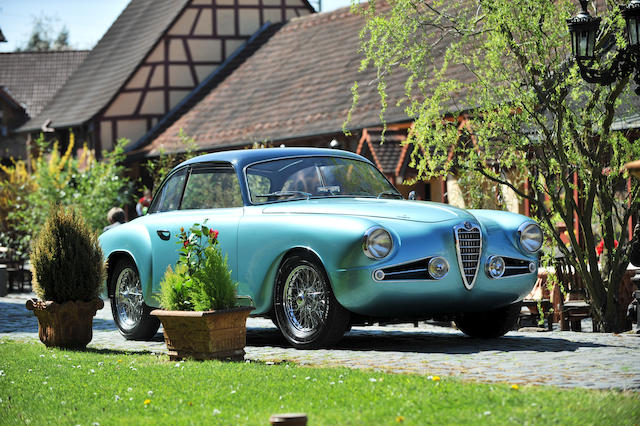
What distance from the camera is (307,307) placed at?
921cm

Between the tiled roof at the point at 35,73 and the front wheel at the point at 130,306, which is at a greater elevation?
the tiled roof at the point at 35,73

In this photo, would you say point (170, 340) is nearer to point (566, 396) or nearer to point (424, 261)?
Result: point (424, 261)

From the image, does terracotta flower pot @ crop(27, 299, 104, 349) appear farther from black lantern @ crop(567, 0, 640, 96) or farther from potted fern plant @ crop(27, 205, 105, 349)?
black lantern @ crop(567, 0, 640, 96)

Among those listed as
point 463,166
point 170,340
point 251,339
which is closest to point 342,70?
point 463,166

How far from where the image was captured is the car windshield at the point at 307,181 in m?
9.97

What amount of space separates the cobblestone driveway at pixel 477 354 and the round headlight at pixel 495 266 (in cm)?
58

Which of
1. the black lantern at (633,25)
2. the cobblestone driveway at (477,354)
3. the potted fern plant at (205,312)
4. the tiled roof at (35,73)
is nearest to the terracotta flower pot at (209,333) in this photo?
the potted fern plant at (205,312)

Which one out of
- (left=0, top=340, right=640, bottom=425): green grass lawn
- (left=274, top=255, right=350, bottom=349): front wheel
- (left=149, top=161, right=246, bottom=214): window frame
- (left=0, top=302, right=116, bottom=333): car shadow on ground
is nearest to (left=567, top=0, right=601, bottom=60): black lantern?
(left=149, top=161, right=246, bottom=214): window frame

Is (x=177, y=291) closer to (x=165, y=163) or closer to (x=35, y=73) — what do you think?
(x=165, y=163)

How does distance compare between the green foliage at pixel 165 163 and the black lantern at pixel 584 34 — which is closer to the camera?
the black lantern at pixel 584 34

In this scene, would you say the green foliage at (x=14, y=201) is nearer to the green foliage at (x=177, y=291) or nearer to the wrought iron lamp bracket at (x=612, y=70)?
the wrought iron lamp bracket at (x=612, y=70)

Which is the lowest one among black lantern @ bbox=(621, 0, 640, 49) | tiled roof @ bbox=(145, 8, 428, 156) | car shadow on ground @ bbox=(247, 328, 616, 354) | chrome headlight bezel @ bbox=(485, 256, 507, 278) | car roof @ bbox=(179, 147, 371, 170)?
car shadow on ground @ bbox=(247, 328, 616, 354)

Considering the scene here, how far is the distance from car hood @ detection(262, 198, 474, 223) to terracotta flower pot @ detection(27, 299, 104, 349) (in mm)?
2018

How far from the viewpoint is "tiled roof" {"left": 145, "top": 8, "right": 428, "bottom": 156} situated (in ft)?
91.5
